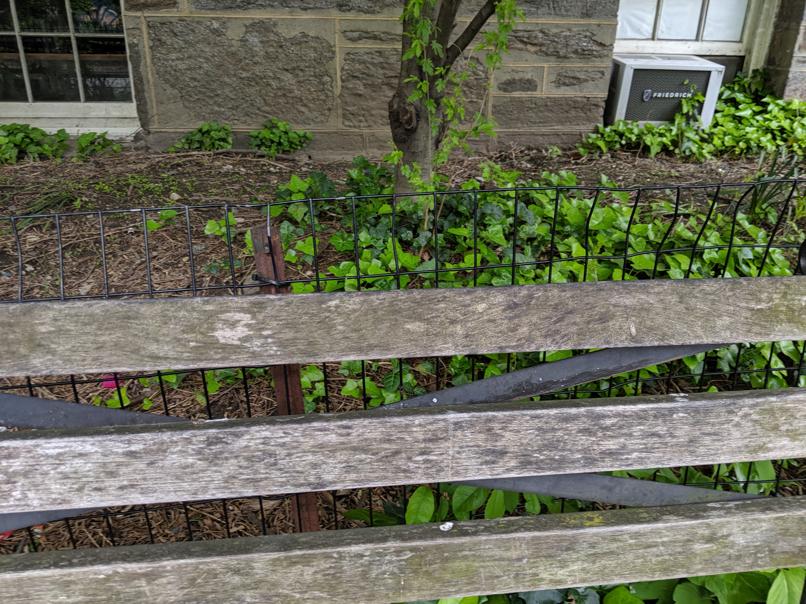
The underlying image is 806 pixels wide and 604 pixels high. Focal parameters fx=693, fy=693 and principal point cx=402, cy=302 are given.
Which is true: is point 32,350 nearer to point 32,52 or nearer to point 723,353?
point 723,353

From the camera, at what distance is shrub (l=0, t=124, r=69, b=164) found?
15.8ft

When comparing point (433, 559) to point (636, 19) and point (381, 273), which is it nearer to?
point (381, 273)

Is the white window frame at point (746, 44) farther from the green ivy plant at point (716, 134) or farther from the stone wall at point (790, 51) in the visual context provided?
the green ivy plant at point (716, 134)

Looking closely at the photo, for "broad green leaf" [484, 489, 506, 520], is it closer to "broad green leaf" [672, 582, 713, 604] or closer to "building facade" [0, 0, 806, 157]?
"broad green leaf" [672, 582, 713, 604]

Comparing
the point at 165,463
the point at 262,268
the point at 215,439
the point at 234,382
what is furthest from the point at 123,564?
the point at 234,382

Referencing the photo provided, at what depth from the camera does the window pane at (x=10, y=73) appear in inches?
221

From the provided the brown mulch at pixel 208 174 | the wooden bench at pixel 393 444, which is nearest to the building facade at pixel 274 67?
the brown mulch at pixel 208 174

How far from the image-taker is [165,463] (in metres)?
1.75

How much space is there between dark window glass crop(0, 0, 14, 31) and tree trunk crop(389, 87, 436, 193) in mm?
3902

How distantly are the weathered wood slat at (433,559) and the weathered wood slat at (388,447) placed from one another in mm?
153

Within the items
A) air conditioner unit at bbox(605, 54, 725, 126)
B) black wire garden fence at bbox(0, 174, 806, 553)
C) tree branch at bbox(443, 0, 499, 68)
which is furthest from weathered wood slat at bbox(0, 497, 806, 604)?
air conditioner unit at bbox(605, 54, 725, 126)

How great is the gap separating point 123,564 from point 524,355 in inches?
66.1

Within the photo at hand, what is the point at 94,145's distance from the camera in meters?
5.00

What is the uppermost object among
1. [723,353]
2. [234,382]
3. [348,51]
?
[348,51]
